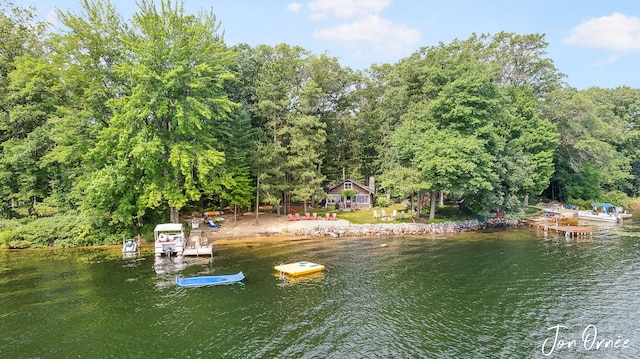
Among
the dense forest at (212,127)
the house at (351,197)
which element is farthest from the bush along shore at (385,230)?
the house at (351,197)

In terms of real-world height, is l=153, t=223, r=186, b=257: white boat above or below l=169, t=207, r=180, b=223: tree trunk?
below

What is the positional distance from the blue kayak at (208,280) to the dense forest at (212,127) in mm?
13595

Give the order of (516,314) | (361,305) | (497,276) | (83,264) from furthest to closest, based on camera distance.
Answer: (83,264) < (497,276) < (361,305) < (516,314)

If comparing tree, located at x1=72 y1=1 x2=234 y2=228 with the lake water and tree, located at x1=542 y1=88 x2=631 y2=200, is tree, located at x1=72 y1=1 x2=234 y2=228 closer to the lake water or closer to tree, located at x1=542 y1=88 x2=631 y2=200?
the lake water

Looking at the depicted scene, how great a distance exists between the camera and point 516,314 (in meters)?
17.8

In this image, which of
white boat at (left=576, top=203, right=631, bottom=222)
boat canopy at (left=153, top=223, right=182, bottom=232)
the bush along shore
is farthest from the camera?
white boat at (left=576, top=203, right=631, bottom=222)

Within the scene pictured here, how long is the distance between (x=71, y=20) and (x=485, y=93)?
43.8m

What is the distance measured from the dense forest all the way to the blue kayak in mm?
13595

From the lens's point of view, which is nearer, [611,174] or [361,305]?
[361,305]

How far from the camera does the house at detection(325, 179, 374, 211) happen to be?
5475 cm

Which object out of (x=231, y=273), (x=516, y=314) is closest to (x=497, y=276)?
(x=516, y=314)

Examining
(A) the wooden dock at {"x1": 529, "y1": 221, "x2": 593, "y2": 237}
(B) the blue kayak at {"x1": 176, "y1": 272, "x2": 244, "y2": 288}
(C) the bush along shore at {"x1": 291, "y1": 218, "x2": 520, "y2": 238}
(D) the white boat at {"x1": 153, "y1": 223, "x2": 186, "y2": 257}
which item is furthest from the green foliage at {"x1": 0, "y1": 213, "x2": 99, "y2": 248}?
(A) the wooden dock at {"x1": 529, "y1": 221, "x2": 593, "y2": 237}

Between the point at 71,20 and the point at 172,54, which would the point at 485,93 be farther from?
the point at 71,20

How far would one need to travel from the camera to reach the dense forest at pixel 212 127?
33.8 meters
